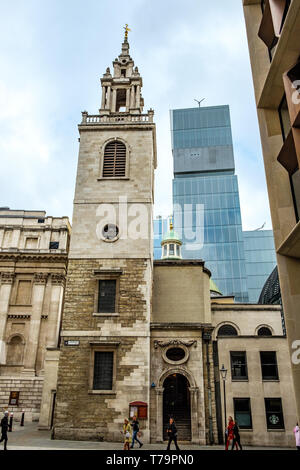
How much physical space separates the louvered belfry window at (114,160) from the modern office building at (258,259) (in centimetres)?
7557

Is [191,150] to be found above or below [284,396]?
above

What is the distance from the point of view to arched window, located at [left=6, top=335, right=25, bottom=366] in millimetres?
39688

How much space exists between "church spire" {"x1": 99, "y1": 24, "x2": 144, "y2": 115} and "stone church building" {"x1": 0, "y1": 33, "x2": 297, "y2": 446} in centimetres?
164

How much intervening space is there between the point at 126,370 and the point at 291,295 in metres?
13.9

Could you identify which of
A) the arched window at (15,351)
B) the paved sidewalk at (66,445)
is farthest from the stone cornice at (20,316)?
the paved sidewalk at (66,445)

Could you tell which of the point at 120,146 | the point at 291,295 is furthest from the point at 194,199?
the point at 291,295

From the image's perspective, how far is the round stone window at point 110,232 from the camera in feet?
86.5

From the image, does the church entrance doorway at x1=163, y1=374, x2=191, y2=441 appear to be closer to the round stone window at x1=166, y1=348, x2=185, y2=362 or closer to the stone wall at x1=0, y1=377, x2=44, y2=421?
the round stone window at x1=166, y1=348, x2=185, y2=362

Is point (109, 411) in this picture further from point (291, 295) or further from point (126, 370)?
point (291, 295)

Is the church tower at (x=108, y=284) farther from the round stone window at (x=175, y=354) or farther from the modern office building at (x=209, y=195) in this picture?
the modern office building at (x=209, y=195)

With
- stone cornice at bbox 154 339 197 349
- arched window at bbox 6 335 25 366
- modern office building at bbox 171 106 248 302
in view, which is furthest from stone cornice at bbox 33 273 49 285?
modern office building at bbox 171 106 248 302

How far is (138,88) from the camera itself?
32.8 metres

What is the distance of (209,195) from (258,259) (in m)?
21.1

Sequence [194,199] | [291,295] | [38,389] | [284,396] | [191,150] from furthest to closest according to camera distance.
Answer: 1. [191,150]
2. [194,199]
3. [38,389]
4. [284,396]
5. [291,295]
